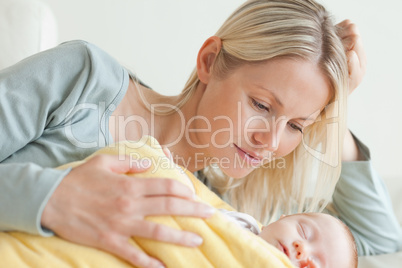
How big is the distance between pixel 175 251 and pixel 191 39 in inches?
55.6

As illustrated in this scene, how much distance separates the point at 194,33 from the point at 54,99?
1.06 m

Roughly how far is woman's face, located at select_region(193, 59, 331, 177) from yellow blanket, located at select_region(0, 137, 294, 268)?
1.38 feet

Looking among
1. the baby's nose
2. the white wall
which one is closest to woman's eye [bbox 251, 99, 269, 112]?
the baby's nose

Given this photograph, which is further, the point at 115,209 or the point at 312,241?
the point at 312,241

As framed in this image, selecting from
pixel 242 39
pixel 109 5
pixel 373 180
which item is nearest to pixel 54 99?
pixel 242 39

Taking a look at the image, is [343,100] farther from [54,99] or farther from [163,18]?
[163,18]

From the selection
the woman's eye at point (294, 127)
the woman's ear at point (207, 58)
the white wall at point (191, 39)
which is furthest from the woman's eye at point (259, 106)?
the white wall at point (191, 39)

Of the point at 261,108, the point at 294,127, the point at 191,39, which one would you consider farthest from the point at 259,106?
the point at 191,39

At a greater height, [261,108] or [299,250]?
[261,108]

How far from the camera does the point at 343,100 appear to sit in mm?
1330

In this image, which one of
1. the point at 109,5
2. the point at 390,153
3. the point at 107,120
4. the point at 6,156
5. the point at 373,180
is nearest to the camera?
the point at 6,156

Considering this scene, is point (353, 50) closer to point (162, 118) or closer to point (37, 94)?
point (162, 118)

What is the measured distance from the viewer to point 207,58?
141cm

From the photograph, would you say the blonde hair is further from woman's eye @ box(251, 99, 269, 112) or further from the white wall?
the white wall
